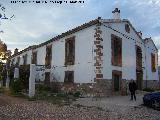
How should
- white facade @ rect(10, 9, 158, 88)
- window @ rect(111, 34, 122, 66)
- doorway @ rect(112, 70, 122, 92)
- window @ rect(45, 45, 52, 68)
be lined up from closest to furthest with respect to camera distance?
white facade @ rect(10, 9, 158, 88)
doorway @ rect(112, 70, 122, 92)
window @ rect(111, 34, 122, 66)
window @ rect(45, 45, 52, 68)

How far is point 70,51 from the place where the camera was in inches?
935

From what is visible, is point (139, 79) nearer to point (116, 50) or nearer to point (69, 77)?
point (116, 50)

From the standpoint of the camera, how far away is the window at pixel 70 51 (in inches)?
910

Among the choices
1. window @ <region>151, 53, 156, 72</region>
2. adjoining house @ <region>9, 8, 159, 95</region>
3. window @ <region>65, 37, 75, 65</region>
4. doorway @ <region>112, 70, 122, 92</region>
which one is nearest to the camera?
adjoining house @ <region>9, 8, 159, 95</region>

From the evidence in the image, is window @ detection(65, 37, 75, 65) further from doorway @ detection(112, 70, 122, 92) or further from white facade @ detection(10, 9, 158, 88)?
doorway @ detection(112, 70, 122, 92)

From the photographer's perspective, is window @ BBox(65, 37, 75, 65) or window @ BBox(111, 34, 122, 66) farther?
window @ BBox(65, 37, 75, 65)

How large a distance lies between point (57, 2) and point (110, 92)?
14.5m

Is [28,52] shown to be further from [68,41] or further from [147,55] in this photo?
[147,55]

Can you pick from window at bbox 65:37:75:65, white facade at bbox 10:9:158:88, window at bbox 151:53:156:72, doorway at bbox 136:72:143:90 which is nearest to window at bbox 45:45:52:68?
white facade at bbox 10:9:158:88

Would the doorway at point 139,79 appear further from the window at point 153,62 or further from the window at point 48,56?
the window at point 48,56

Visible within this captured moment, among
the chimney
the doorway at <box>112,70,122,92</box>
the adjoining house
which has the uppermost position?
the chimney

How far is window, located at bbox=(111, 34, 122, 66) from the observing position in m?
22.1

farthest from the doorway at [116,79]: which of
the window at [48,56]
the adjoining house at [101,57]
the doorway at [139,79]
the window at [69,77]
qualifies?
the window at [48,56]

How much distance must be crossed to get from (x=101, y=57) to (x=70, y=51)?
4.34m
